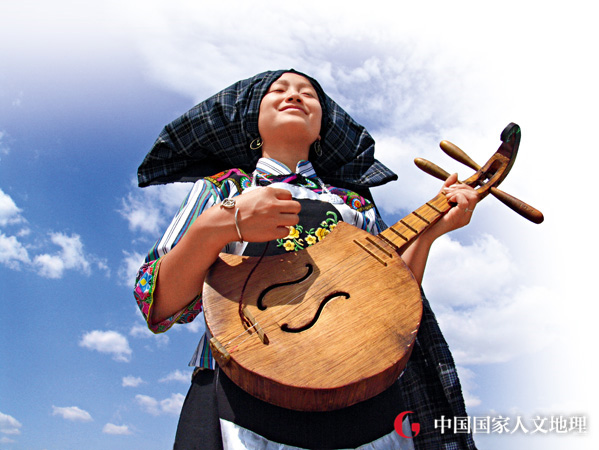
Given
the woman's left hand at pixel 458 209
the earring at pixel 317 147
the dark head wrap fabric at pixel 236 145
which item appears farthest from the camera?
the earring at pixel 317 147

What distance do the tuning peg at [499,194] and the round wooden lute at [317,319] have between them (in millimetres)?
708

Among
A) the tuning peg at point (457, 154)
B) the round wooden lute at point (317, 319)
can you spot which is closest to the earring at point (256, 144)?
the round wooden lute at point (317, 319)

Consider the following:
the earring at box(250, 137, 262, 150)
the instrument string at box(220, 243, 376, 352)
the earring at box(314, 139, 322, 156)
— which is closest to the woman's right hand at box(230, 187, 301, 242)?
the instrument string at box(220, 243, 376, 352)

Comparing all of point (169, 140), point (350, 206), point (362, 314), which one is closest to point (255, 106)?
point (169, 140)

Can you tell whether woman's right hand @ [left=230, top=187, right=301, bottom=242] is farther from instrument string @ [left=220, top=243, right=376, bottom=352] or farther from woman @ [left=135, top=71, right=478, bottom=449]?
instrument string @ [left=220, top=243, right=376, bottom=352]

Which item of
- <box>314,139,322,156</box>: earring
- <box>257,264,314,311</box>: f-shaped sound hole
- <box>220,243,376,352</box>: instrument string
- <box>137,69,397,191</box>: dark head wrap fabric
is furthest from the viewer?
<box>314,139,322,156</box>: earring

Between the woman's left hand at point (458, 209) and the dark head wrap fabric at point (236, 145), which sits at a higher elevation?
the dark head wrap fabric at point (236, 145)

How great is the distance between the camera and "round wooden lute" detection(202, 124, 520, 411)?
112 cm

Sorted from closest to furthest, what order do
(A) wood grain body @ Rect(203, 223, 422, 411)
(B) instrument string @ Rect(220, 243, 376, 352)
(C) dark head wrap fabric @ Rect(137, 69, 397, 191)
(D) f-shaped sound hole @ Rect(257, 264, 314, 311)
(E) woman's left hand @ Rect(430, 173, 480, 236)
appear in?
(A) wood grain body @ Rect(203, 223, 422, 411) → (B) instrument string @ Rect(220, 243, 376, 352) → (D) f-shaped sound hole @ Rect(257, 264, 314, 311) → (E) woman's left hand @ Rect(430, 173, 480, 236) → (C) dark head wrap fabric @ Rect(137, 69, 397, 191)

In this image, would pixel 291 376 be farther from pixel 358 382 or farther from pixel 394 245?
pixel 394 245

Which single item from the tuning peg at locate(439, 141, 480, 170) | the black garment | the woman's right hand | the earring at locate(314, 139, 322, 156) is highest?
the earring at locate(314, 139, 322, 156)

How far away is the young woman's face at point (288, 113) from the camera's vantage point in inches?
85.8

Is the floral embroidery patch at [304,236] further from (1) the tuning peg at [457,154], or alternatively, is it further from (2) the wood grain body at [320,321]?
(1) the tuning peg at [457,154]

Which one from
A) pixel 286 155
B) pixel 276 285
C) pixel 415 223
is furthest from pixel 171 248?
pixel 415 223
